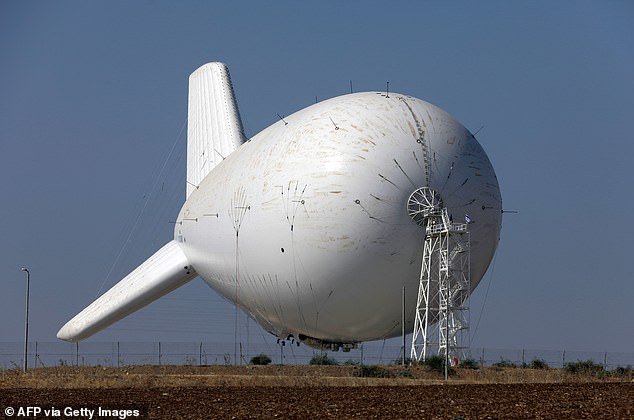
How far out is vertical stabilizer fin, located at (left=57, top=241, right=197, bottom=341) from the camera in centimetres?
5772

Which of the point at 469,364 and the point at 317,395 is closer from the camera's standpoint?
the point at 317,395

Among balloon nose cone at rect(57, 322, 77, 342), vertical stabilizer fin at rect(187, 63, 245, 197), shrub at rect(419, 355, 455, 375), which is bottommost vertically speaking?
shrub at rect(419, 355, 455, 375)

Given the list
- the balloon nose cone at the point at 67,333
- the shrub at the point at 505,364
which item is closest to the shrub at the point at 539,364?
the shrub at the point at 505,364

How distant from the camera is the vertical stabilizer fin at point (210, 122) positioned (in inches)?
2542

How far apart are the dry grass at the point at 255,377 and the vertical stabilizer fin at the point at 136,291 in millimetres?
7178

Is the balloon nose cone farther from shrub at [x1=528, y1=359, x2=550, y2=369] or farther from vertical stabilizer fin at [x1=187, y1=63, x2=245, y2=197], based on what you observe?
shrub at [x1=528, y1=359, x2=550, y2=369]

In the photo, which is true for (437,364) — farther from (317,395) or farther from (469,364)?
(317,395)

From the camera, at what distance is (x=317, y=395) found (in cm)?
3111

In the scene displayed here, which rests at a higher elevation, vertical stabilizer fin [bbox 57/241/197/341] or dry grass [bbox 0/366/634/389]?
vertical stabilizer fin [bbox 57/241/197/341]

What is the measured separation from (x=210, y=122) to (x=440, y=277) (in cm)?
2580

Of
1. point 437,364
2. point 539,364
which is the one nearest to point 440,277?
point 437,364

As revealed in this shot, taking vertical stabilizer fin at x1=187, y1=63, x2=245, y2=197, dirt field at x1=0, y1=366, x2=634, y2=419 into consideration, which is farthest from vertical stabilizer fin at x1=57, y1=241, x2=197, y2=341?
dirt field at x1=0, y1=366, x2=634, y2=419

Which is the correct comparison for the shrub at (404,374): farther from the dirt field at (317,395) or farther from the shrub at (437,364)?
the shrub at (437,364)

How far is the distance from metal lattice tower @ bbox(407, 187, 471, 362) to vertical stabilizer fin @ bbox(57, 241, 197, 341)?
1512 centimetres
